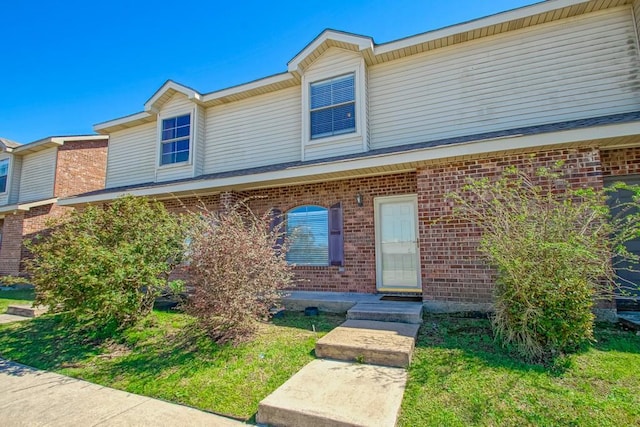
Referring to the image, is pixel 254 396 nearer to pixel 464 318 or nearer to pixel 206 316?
pixel 206 316

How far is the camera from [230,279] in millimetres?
4387

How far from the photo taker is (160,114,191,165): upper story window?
10070 mm

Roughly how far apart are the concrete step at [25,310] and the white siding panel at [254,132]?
5.40 m

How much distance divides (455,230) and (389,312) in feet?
6.62

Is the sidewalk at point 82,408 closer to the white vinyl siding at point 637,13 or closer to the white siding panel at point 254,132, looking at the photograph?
the white siding panel at point 254,132

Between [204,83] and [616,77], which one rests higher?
[204,83]

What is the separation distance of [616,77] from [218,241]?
803 cm

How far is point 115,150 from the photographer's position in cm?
1177


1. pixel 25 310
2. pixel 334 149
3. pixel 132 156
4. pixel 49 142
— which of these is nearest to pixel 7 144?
pixel 49 142

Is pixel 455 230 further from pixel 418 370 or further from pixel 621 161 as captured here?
pixel 621 161

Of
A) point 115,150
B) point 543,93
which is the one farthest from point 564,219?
point 115,150

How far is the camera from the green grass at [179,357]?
11.1 feet

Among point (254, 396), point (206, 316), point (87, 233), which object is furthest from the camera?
point (87, 233)

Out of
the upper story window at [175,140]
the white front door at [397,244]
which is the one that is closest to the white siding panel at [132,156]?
the upper story window at [175,140]
